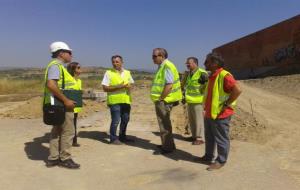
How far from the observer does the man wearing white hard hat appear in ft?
A: 20.3

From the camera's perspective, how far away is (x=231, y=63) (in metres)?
36.3

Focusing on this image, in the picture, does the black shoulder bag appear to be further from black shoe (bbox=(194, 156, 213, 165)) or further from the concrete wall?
the concrete wall

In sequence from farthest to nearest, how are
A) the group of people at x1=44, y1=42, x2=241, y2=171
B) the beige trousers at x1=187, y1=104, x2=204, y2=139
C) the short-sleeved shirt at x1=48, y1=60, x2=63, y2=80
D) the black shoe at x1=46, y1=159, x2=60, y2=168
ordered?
the beige trousers at x1=187, y1=104, x2=204, y2=139 → the black shoe at x1=46, y1=159, x2=60, y2=168 → the group of people at x1=44, y1=42, x2=241, y2=171 → the short-sleeved shirt at x1=48, y1=60, x2=63, y2=80

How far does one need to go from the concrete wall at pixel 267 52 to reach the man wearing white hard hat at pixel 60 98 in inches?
A: 911

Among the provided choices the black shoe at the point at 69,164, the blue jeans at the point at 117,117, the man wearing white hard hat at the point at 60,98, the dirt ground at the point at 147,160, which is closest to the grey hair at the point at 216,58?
the dirt ground at the point at 147,160

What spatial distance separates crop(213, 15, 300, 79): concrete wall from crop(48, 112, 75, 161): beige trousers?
914 inches

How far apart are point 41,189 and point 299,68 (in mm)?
24928

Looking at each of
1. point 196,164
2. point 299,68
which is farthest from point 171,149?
point 299,68

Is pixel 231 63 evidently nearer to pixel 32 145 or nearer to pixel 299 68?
pixel 299 68

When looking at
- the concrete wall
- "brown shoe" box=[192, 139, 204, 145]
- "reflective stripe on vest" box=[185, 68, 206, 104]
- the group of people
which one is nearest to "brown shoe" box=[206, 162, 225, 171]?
the group of people

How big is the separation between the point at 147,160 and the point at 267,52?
82.7ft

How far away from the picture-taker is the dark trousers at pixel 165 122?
23.4 ft

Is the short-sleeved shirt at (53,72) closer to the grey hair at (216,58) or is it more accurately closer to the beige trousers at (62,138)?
the beige trousers at (62,138)

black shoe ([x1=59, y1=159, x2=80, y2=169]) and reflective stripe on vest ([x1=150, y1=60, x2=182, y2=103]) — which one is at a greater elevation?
reflective stripe on vest ([x1=150, y1=60, x2=182, y2=103])
